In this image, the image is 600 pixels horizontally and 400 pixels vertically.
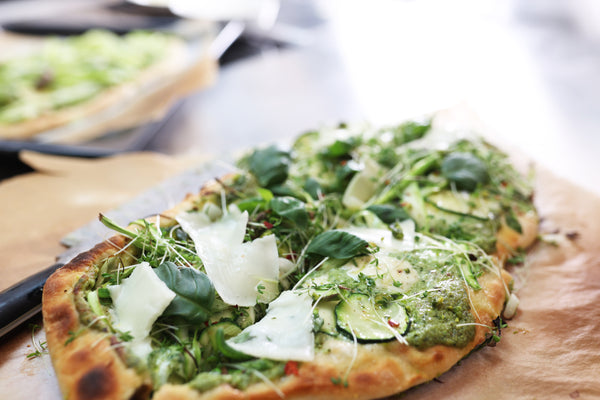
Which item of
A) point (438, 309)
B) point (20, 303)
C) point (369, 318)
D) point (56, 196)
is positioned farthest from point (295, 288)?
point (56, 196)

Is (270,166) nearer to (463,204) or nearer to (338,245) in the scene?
(338,245)

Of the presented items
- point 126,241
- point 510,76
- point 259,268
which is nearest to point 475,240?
point 259,268

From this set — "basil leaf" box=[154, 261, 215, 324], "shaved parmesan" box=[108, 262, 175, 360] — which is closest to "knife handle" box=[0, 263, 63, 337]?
"shaved parmesan" box=[108, 262, 175, 360]

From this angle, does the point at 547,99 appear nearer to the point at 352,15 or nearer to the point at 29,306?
the point at 352,15

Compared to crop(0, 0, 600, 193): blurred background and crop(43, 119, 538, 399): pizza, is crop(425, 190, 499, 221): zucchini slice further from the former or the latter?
crop(0, 0, 600, 193): blurred background

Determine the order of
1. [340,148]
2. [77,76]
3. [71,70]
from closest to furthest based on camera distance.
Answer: [340,148], [77,76], [71,70]

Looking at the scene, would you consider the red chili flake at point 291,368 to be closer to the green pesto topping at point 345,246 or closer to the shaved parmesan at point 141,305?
the green pesto topping at point 345,246
